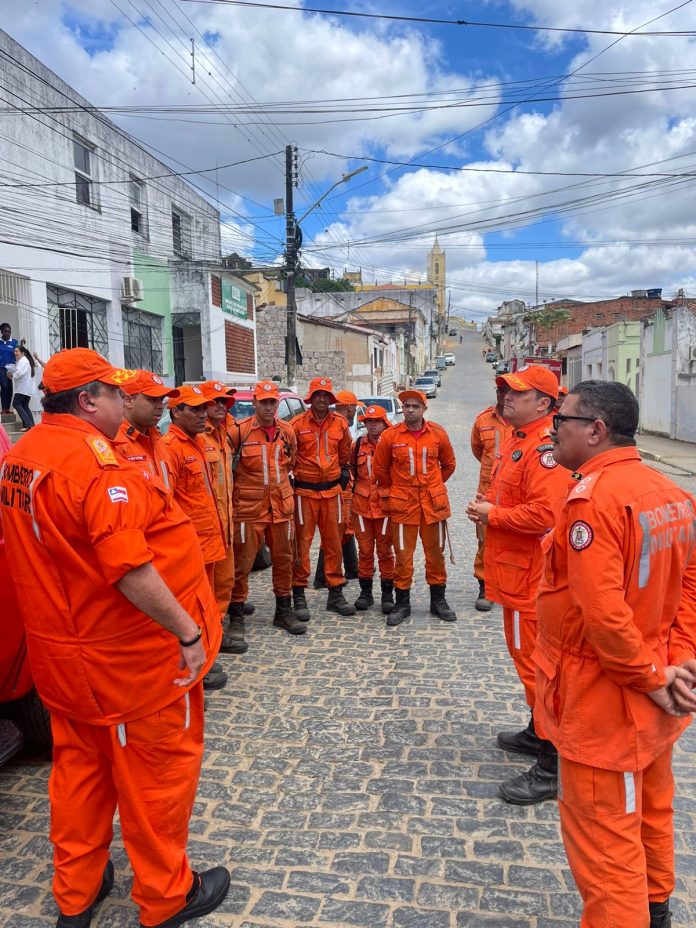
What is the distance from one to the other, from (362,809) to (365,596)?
335cm

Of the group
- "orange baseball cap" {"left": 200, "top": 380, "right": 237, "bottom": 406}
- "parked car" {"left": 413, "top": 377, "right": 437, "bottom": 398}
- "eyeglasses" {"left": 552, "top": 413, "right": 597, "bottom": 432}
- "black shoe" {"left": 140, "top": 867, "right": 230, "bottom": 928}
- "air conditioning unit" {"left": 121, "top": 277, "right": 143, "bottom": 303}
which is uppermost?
"air conditioning unit" {"left": 121, "top": 277, "right": 143, "bottom": 303}

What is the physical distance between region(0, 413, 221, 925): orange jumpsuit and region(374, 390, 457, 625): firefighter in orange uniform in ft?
12.1

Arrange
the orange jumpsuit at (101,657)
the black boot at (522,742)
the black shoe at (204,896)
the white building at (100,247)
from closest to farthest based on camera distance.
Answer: the orange jumpsuit at (101,657) < the black shoe at (204,896) < the black boot at (522,742) < the white building at (100,247)

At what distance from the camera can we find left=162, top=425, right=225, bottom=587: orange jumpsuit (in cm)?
468

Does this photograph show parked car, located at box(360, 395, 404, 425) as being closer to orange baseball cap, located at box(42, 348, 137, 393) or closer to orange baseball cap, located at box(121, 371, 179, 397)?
orange baseball cap, located at box(121, 371, 179, 397)

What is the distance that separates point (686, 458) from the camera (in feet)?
58.1

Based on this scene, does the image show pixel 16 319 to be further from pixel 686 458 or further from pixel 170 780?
pixel 686 458

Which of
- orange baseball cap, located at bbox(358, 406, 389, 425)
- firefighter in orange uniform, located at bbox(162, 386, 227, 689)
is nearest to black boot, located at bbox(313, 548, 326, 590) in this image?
orange baseball cap, located at bbox(358, 406, 389, 425)

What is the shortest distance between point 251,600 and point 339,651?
1748 mm

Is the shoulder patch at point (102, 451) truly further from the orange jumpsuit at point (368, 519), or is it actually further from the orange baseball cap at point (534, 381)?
the orange jumpsuit at point (368, 519)

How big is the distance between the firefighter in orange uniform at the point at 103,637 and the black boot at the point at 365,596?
406cm

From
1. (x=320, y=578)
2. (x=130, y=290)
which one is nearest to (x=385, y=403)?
(x=130, y=290)

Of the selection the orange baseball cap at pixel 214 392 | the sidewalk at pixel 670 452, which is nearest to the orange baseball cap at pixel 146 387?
the orange baseball cap at pixel 214 392

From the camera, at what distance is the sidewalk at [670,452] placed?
1661cm
